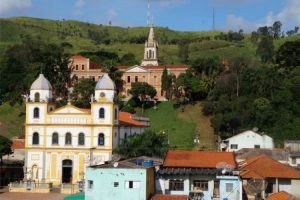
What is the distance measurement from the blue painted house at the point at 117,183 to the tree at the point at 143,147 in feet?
51.9

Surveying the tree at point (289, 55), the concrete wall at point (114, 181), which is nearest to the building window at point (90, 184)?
the concrete wall at point (114, 181)

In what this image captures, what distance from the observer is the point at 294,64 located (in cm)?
8431

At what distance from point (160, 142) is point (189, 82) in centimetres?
3074

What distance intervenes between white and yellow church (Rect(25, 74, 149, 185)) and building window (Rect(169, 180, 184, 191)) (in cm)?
1751

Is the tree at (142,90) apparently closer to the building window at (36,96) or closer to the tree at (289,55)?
the tree at (289,55)

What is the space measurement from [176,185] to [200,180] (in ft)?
5.04

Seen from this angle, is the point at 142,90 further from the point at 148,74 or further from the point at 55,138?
the point at 55,138

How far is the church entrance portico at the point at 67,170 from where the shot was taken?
5500cm

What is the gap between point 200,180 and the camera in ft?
122

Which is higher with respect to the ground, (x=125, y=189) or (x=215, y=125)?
(x=215, y=125)

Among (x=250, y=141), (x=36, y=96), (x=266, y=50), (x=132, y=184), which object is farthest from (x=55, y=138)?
(x=266, y=50)

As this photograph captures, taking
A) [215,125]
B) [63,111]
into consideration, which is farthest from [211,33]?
[63,111]

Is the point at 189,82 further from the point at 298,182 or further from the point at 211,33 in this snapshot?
the point at 211,33

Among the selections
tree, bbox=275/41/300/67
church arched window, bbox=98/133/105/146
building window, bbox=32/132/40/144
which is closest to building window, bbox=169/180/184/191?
church arched window, bbox=98/133/105/146
